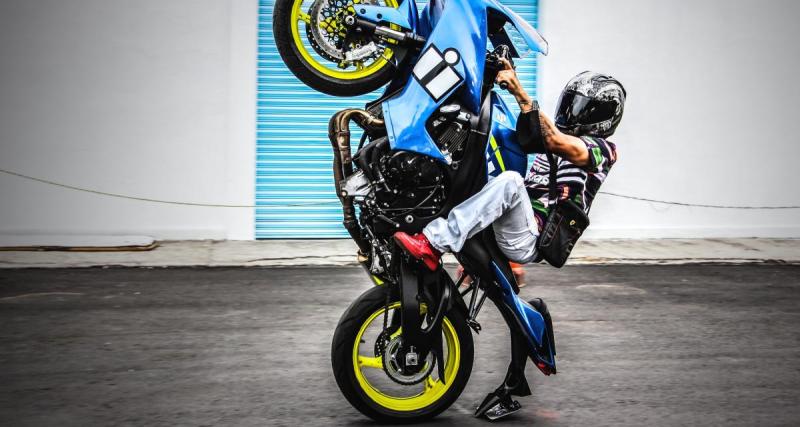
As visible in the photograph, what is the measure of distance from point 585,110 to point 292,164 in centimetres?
681

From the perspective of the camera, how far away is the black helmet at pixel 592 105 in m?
4.67

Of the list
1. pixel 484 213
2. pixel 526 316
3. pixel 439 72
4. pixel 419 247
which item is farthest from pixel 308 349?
pixel 439 72

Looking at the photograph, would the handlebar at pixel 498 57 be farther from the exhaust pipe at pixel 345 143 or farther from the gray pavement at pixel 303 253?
the gray pavement at pixel 303 253

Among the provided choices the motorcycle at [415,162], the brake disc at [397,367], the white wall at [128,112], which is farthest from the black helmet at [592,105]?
the white wall at [128,112]

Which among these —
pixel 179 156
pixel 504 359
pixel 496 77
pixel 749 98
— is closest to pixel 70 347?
pixel 504 359

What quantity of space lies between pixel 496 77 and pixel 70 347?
3.43 metres

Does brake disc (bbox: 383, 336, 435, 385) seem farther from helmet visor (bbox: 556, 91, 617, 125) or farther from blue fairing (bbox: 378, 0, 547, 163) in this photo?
helmet visor (bbox: 556, 91, 617, 125)

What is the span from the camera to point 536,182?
492 centimetres

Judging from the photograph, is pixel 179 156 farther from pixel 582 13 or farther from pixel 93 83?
pixel 582 13

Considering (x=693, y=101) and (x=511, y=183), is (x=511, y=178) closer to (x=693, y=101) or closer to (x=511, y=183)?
(x=511, y=183)

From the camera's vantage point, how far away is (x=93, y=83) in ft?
35.1

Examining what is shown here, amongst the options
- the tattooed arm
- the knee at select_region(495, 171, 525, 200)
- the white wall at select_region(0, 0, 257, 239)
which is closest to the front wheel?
the knee at select_region(495, 171, 525, 200)

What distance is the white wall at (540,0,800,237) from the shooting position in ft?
37.8

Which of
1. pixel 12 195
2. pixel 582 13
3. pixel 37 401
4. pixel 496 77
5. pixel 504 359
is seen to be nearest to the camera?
pixel 496 77
